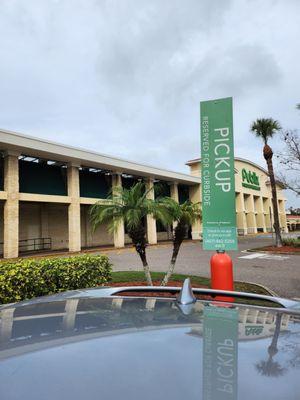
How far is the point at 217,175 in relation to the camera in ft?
23.9

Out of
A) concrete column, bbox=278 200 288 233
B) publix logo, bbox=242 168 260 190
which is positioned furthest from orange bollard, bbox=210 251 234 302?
concrete column, bbox=278 200 288 233

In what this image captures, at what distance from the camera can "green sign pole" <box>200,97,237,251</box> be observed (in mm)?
7078

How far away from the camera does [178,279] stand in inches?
402

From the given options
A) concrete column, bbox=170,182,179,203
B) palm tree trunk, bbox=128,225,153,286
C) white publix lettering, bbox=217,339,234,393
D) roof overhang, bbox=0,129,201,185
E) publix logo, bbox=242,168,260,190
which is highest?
publix logo, bbox=242,168,260,190

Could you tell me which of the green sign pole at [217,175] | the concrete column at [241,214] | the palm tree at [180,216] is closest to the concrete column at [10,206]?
the palm tree at [180,216]

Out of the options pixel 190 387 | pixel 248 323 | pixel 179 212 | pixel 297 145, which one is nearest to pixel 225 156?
pixel 179 212

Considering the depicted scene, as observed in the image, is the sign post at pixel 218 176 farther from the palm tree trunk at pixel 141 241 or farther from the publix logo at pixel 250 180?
the publix logo at pixel 250 180

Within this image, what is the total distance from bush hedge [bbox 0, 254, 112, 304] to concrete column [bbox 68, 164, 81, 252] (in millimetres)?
14263

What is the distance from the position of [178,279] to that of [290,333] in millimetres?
8487

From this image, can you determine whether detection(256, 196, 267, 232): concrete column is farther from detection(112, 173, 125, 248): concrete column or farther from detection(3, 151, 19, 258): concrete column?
detection(3, 151, 19, 258): concrete column

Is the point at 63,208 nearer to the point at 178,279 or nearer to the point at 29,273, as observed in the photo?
the point at 178,279

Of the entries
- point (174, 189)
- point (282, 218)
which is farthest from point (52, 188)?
point (282, 218)

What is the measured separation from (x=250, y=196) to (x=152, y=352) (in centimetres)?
4632

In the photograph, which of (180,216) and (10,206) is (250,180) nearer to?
(10,206)
